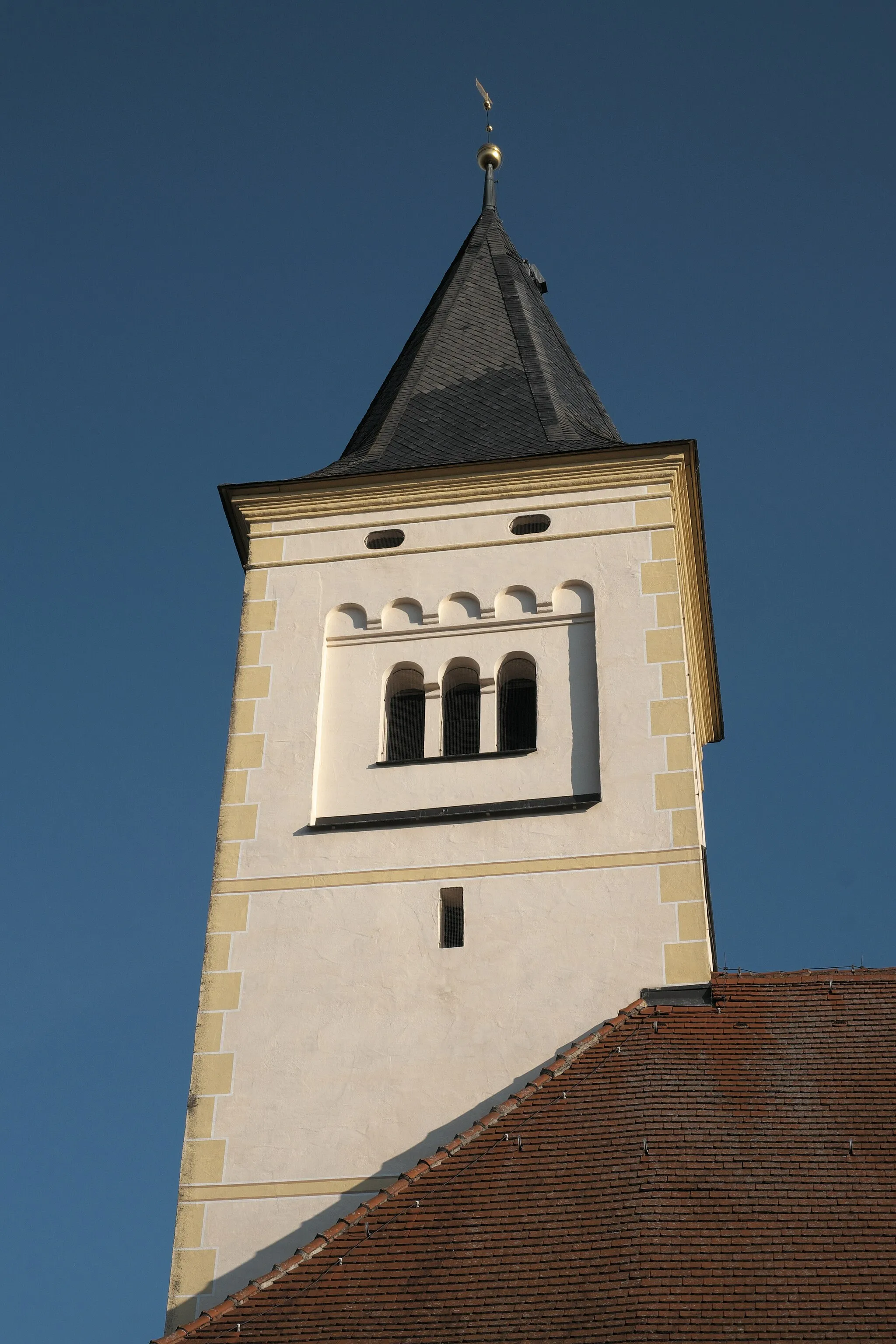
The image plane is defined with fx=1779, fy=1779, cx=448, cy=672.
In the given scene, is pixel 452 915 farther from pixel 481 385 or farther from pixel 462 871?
pixel 481 385

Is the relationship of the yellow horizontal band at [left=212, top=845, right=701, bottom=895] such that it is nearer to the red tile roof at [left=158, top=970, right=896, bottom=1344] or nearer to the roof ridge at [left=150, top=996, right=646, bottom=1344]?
the roof ridge at [left=150, top=996, right=646, bottom=1344]

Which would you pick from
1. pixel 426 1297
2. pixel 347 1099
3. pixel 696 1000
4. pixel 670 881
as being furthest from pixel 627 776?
pixel 426 1297

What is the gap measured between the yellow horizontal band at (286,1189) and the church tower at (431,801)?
0.02 metres

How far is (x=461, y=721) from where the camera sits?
50.6ft

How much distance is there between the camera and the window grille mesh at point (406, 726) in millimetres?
15281

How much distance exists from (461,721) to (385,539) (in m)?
2.27

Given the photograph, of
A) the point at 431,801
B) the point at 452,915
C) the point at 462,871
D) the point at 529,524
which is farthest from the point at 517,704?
the point at 452,915

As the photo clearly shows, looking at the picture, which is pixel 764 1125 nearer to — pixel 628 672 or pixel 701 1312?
pixel 701 1312

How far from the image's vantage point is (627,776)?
564 inches

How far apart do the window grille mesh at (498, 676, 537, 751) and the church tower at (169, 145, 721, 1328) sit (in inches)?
1.5

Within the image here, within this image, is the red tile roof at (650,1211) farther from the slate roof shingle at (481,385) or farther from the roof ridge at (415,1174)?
the slate roof shingle at (481,385)

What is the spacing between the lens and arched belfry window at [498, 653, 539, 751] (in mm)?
15242

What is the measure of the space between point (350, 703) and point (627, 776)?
2610 millimetres

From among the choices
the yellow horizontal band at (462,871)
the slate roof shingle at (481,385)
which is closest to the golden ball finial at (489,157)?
the slate roof shingle at (481,385)
